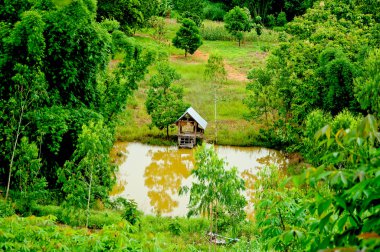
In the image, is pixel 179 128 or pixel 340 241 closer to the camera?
pixel 340 241

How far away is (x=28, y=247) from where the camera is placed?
5777 millimetres

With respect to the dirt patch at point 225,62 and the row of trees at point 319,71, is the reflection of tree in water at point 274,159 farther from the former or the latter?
the dirt patch at point 225,62

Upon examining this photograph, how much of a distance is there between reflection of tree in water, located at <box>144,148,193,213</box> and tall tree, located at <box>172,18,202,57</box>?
12350mm

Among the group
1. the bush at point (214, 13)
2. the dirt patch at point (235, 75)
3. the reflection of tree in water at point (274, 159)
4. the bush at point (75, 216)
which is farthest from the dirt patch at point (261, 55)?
the bush at point (75, 216)

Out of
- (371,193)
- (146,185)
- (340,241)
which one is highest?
(371,193)

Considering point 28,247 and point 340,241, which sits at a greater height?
point 340,241

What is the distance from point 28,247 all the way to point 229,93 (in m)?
22.2

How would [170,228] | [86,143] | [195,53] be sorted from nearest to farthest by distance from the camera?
[86,143] < [170,228] < [195,53]

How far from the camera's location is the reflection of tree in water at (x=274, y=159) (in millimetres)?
20484

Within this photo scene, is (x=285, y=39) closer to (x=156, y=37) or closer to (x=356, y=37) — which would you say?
(x=356, y=37)

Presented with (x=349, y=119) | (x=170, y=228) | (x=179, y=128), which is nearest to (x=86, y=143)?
(x=170, y=228)

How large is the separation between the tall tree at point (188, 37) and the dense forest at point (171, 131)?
5.91 meters

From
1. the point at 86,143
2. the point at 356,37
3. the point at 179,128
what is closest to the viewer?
the point at 86,143

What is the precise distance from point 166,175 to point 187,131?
358cm
